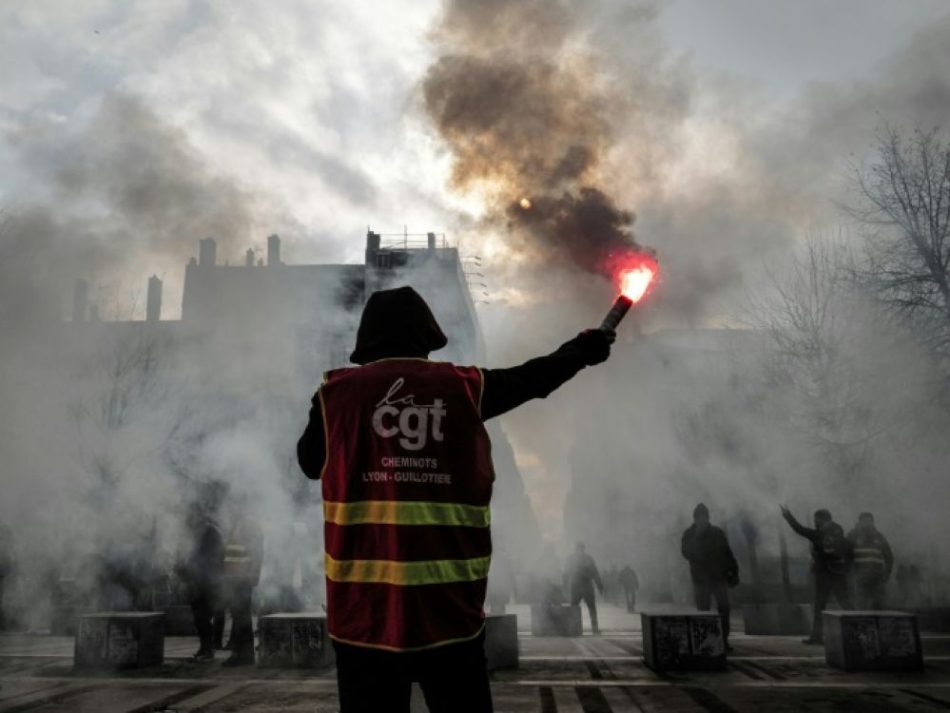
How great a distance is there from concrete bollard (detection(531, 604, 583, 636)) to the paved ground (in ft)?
9.17

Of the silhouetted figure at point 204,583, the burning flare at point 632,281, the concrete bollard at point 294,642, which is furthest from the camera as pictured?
the silhouetted figure at point 204,583

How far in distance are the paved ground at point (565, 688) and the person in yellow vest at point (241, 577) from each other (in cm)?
30

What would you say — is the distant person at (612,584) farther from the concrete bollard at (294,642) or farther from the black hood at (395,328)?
the black hood at (395,328)

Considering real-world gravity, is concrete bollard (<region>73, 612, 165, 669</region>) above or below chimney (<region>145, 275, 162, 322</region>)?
below

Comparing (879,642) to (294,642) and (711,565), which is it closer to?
(711,565)

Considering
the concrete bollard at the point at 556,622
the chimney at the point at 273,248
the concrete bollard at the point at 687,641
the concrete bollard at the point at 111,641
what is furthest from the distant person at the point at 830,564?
the chimney at the point at 273,248

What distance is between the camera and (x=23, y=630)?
1221cm

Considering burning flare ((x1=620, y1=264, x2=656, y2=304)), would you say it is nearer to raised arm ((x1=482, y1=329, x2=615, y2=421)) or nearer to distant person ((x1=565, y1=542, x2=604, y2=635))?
raised arm ((x1=482, y1=329, x2=615, y2=421))

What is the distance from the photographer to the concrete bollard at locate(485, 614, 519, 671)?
708 cm

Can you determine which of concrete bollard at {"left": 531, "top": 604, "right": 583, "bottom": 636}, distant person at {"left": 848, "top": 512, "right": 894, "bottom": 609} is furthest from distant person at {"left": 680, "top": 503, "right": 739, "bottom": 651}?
concrete bollard at {"left": 531, "top": 604, "right": 583, "bottom": 636}

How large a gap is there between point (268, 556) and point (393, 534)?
10.5m

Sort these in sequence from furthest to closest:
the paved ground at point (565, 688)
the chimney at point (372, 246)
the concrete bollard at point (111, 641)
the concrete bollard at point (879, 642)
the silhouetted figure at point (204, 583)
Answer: the chimney at point (372, 246), the silhouetted figure at point (204, 583), the concrete bollard at point (111, 641), the concrete bollard at point (879, 642), the paved ground at point (565, 688)

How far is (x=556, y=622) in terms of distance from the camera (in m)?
11.2

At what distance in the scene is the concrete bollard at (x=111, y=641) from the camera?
734cm
